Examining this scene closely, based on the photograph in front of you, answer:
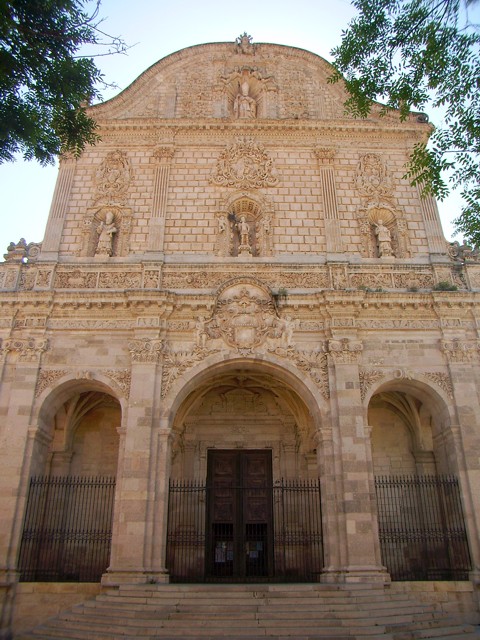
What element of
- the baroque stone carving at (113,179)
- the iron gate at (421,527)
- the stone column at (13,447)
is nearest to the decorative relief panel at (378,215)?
the iron gate at (421,527)

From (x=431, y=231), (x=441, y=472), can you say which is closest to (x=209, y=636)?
(x=441, y=472)

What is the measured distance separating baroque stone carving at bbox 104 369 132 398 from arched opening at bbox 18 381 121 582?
454mm

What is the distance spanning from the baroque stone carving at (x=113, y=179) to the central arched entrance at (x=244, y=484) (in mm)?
6403

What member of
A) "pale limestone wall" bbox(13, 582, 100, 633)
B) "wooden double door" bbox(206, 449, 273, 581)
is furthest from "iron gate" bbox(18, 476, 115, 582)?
"wooden double door" bbox(206, 449, 273, 581)

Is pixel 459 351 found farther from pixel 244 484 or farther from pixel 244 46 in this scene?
pixel 244 46

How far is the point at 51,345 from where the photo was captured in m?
14.1

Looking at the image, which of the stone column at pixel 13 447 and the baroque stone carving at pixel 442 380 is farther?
the baroque stone carving at pixel 442 380

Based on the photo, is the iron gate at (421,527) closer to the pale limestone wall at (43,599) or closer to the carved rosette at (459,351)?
the carved rosette at (459,351)

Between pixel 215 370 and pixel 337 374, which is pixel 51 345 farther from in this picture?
pixel 337 374

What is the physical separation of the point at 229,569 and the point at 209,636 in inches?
203

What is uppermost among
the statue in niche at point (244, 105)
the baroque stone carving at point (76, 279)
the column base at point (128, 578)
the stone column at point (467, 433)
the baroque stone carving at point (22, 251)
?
the statue in niche at point (244, 105)

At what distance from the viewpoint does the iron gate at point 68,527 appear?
1305 cm

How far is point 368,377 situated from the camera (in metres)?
13.8

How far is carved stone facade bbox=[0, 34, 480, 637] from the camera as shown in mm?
12906
